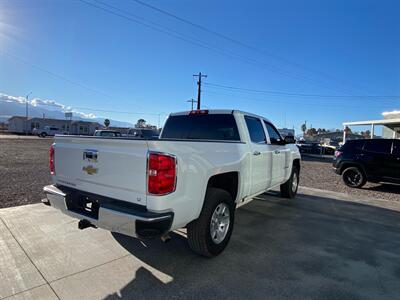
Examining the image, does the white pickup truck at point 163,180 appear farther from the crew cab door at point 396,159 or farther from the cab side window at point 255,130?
the crew cab door at point 396,159

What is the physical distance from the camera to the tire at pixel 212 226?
11.4 ft

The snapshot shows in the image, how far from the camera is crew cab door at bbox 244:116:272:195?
4659mm

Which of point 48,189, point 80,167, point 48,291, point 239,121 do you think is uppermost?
point 239,121

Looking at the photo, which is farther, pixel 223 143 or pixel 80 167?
pixel 223 143

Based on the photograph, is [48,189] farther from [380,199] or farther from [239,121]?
[380,199]

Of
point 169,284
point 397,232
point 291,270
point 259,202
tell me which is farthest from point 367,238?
point 169,284

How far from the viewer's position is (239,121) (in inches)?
183

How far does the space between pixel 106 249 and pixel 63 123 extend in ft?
252

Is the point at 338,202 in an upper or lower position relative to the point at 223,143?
lower

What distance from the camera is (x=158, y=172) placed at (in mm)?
2811

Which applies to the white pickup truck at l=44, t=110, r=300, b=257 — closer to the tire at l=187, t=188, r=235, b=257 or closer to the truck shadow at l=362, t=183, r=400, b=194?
the tire at l=187, t=188, r=235, b=257

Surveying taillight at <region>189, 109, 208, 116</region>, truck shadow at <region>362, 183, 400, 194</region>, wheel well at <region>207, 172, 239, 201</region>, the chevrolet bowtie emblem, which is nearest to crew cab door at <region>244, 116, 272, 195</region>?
wheel well at <region>207, 172, 239, 201</region>

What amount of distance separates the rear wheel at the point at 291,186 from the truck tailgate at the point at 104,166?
494cm

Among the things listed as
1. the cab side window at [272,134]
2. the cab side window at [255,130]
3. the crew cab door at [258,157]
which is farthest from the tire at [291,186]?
the cab side window at [255,130]
